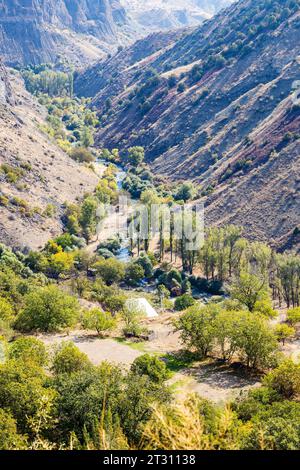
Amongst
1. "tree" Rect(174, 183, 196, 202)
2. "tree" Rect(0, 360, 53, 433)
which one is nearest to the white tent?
"tree" Rect(0, 360, 53, 433)

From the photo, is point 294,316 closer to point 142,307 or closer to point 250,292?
point 250,292

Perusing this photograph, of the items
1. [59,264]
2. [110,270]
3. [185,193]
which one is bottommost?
[110,270]

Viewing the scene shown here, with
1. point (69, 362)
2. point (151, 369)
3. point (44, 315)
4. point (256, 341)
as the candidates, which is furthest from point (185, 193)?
point (69, 362)

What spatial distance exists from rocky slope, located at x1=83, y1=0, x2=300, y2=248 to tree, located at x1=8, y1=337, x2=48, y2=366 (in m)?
59.2

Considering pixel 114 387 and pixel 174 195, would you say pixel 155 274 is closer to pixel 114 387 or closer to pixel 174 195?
pixel 174 195

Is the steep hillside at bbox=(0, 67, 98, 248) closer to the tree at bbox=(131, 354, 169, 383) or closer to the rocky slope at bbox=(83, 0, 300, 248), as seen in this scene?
the rocky slope at bbox=(83, 0, 300, 248)

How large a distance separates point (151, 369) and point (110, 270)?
4348cm

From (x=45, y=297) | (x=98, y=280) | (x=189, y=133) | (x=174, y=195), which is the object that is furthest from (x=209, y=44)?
(x=45, y=297)

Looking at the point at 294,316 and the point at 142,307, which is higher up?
the point at 294,316

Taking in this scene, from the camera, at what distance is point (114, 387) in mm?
29438

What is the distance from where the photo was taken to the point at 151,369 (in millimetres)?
35375

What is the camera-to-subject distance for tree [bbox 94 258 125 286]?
7812 centimetres

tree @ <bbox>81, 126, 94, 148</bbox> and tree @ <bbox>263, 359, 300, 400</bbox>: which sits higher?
tree @ <bbox>81, 126, 94, 148</bbox>

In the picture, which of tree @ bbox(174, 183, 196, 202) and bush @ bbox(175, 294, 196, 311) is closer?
bush @ bbox(175, 294, 196, 311)
